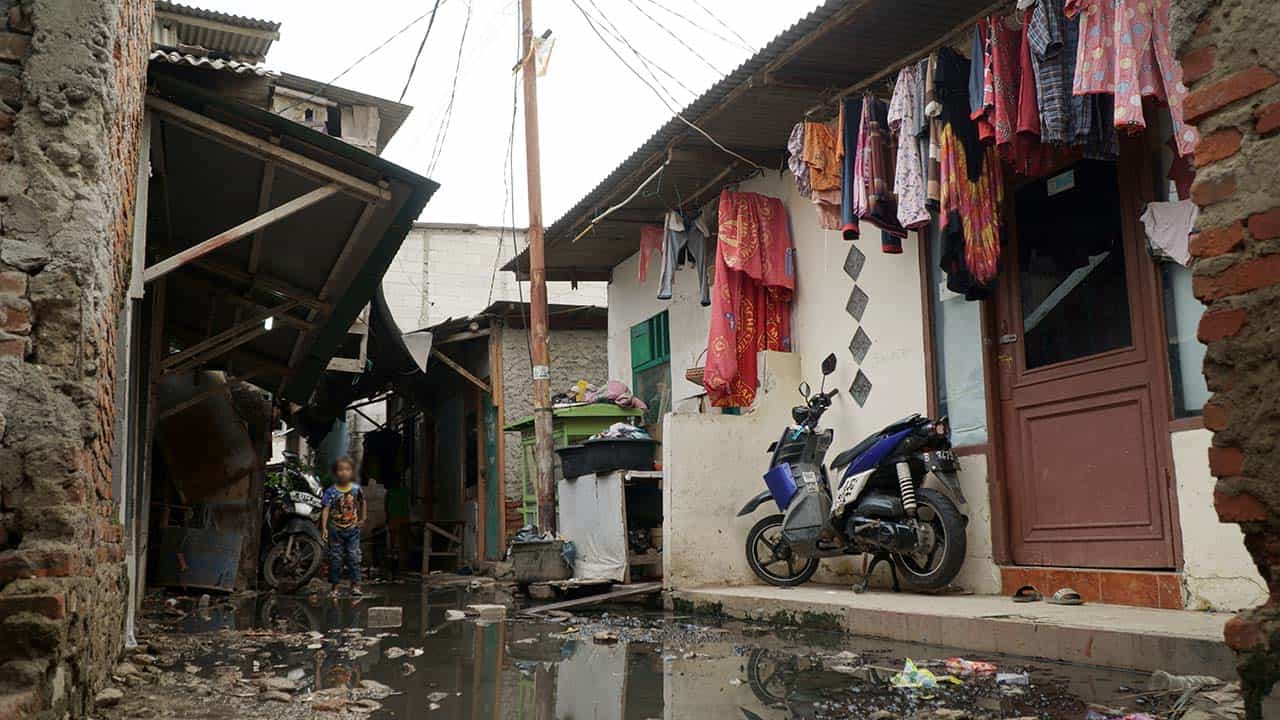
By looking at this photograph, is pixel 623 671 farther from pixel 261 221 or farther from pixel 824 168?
pixel 824 168

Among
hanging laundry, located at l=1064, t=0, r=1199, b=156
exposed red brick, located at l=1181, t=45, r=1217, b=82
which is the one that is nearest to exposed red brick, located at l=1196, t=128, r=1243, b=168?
exposed red brick, located at l=1181, t=45, r=1217, b=82

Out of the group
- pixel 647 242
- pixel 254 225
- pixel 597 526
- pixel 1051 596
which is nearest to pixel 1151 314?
pixel 1051 596

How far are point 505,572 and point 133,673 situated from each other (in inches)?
274

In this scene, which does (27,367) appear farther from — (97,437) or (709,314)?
(709,314)

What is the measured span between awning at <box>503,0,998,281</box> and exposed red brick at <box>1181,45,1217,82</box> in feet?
12.4

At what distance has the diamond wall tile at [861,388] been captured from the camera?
839 centimetres

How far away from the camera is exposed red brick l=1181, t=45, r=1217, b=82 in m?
2.94

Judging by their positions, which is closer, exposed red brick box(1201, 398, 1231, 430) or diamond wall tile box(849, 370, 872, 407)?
exposed red brick box(1201, 398, 1231, 430)

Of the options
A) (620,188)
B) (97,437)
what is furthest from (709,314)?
(97,437)

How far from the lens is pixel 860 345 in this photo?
27.9 ft

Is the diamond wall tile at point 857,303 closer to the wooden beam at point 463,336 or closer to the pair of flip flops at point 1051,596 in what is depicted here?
the pair of flip flops at point 1051,596

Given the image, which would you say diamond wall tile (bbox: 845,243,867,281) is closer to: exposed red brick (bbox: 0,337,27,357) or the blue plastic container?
the blue plastic container

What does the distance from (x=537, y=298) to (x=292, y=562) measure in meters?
4.60

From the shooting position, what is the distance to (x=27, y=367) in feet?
10.8
